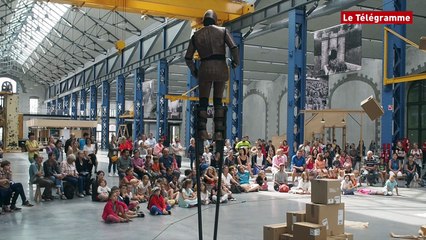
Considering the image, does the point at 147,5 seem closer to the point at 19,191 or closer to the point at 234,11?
the point at 234,11

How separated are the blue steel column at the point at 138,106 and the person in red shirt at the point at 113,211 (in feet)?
82.8

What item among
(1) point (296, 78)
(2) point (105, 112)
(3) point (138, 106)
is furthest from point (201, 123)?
(2) point (105, 112)

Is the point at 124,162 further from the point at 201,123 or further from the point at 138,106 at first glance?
the point at 138,106

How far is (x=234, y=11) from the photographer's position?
21688mm

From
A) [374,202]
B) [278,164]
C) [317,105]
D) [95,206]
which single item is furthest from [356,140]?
[95,206]

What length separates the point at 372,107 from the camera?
1484 cm

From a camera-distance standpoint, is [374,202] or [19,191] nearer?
[19,191]

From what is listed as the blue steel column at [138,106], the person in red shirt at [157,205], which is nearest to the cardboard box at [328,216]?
the person in red shirt at [157,205]

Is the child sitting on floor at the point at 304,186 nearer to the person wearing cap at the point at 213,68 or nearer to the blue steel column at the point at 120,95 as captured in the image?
the person wearing cap at the point at 213,68

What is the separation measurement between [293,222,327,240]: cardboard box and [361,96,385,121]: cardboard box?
9.43 m

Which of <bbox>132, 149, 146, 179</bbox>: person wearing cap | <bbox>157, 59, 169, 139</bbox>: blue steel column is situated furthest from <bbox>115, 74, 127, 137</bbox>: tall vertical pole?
<bbox>132, 149, 146, 179</bbox>: person wearing cap

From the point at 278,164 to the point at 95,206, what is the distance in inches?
275

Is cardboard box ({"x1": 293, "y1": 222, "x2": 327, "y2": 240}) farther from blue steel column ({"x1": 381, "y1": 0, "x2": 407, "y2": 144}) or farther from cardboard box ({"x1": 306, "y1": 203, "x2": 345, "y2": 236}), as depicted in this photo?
blue steel column ({"x1": 381, "y1": 0, "x2": 407, "y2": 144})

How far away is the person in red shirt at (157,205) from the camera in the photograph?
32.7ft
